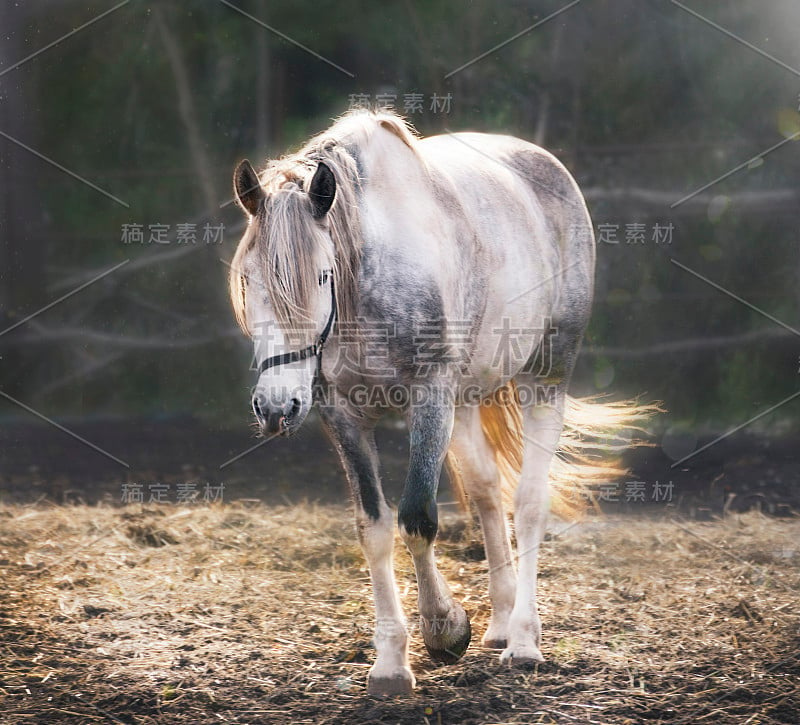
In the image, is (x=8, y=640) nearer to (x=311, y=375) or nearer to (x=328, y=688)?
(x=328, y=688)

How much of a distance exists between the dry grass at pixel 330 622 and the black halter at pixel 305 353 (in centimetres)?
109

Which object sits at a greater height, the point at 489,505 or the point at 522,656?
the point at 489,505

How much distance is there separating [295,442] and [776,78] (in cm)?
419

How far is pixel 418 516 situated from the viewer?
2891mm

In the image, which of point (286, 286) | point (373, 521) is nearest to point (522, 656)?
point (373, 521)

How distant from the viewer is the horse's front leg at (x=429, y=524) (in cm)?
290

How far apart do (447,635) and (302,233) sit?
1404 mm

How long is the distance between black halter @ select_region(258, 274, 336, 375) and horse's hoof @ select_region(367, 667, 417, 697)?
1.06m

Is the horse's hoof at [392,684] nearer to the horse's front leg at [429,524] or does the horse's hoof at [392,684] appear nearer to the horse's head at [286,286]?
the horse's front leg at [429,524]

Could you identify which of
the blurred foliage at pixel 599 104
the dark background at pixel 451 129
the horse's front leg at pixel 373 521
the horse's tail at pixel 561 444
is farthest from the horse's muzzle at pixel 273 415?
the blurred foliage at pixel 599 104

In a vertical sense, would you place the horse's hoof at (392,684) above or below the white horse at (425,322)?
below

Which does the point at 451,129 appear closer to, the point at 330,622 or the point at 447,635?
the point at 330,622

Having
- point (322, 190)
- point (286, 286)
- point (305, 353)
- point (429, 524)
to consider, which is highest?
point (322, 190)

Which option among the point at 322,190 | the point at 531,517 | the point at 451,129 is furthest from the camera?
the point at 451,129
